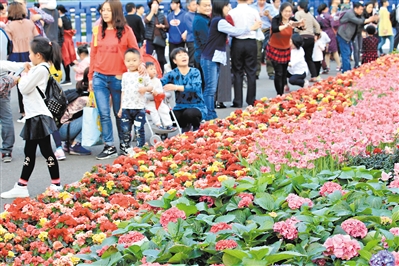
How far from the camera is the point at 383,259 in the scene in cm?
336

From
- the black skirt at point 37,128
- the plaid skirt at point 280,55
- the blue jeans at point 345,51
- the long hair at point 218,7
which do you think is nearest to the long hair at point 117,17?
the black skirt at point 37,128

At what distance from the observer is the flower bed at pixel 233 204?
373 cm

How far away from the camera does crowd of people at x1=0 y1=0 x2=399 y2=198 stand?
24.3 ft

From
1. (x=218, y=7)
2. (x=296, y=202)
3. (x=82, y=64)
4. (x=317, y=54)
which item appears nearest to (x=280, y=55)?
(x=218, y=7)

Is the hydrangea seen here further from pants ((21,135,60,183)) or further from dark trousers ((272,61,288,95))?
dark trousers ((272,61,288,95))

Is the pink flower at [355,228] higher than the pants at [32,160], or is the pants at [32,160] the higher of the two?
the pink flower at [355,228]

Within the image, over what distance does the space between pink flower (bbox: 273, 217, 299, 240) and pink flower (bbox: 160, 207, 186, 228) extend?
2.01ft

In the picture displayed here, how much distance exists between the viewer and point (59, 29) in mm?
15570

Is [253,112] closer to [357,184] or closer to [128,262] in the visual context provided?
[357,184]

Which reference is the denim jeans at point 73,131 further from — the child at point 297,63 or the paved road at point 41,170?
the child at point 297,63

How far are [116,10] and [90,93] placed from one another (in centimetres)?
112

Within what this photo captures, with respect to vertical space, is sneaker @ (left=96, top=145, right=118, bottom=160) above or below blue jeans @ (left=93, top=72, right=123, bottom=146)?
below

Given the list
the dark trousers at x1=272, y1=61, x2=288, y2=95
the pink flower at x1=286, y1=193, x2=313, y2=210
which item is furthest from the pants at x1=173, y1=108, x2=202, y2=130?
the pink flower at x1=286, y1=193, x2=313, y2=210

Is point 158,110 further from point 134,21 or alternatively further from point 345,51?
point 345,51
